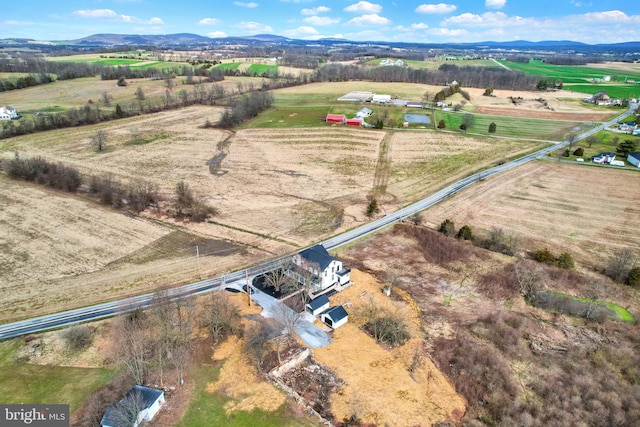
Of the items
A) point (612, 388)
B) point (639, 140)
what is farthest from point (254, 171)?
point (639, 140)

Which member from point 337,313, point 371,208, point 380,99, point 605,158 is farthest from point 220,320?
point 380,99

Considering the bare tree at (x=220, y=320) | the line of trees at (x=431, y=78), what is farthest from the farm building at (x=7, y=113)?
the line of trees at (x=431, y=78)

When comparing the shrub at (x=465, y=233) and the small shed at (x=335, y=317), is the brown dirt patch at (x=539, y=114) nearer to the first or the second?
the shrub at (x=465, y=233)

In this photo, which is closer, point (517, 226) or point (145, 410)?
point (145, 410)

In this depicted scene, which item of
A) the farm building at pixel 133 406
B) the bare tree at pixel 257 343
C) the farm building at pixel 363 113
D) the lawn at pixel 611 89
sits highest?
the lawn at pixel 611 89

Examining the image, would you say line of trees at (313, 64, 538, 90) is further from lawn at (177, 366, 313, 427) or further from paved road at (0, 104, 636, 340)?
lawn at (177, 366, 313, 427)

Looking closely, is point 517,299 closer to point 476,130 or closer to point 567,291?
point 567,291

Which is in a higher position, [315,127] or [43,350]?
[315,127]

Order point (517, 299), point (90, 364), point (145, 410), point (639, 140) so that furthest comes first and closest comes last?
1. point (639, 140)
2. point (517, 299)
3. point (90, 364)
4. point (145, 410)
